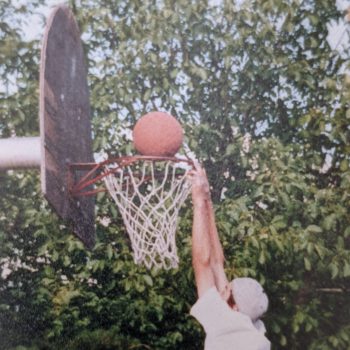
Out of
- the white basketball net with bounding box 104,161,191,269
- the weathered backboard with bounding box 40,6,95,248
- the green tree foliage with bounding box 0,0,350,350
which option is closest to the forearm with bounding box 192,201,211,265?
the white basketball net with bounding box 104,161,191,269

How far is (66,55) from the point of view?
3051 millimetres

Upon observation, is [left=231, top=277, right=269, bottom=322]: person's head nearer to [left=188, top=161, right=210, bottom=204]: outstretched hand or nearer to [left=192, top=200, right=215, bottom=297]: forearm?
[left=192, top=200, right=215, bottom=297]: forearm

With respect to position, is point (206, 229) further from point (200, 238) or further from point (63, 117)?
point (63, 117)

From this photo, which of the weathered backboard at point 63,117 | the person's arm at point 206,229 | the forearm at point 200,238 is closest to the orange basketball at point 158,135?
the person's arm at point 206,229

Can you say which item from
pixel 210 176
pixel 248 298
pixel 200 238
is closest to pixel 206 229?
pixel 200 238

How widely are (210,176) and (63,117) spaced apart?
7.26ft

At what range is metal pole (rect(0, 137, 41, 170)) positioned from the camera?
268 centimetres

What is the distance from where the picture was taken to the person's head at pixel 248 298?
217 cm

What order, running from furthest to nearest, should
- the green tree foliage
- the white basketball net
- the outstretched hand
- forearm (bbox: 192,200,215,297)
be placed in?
the green tree foliage, the white basketball net, the outstretched hand, forearm (bbox: 192,200,215,297)

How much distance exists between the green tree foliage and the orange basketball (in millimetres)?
1251

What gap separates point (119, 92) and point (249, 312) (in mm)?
2743

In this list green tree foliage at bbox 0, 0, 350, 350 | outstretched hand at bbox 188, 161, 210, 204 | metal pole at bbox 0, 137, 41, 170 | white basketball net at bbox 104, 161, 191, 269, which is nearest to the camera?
outstretched hand at bbox 188, 161, 210, 204

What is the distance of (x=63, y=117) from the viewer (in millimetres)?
2920

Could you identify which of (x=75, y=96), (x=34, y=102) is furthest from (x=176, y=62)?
(x=75, y=96)
